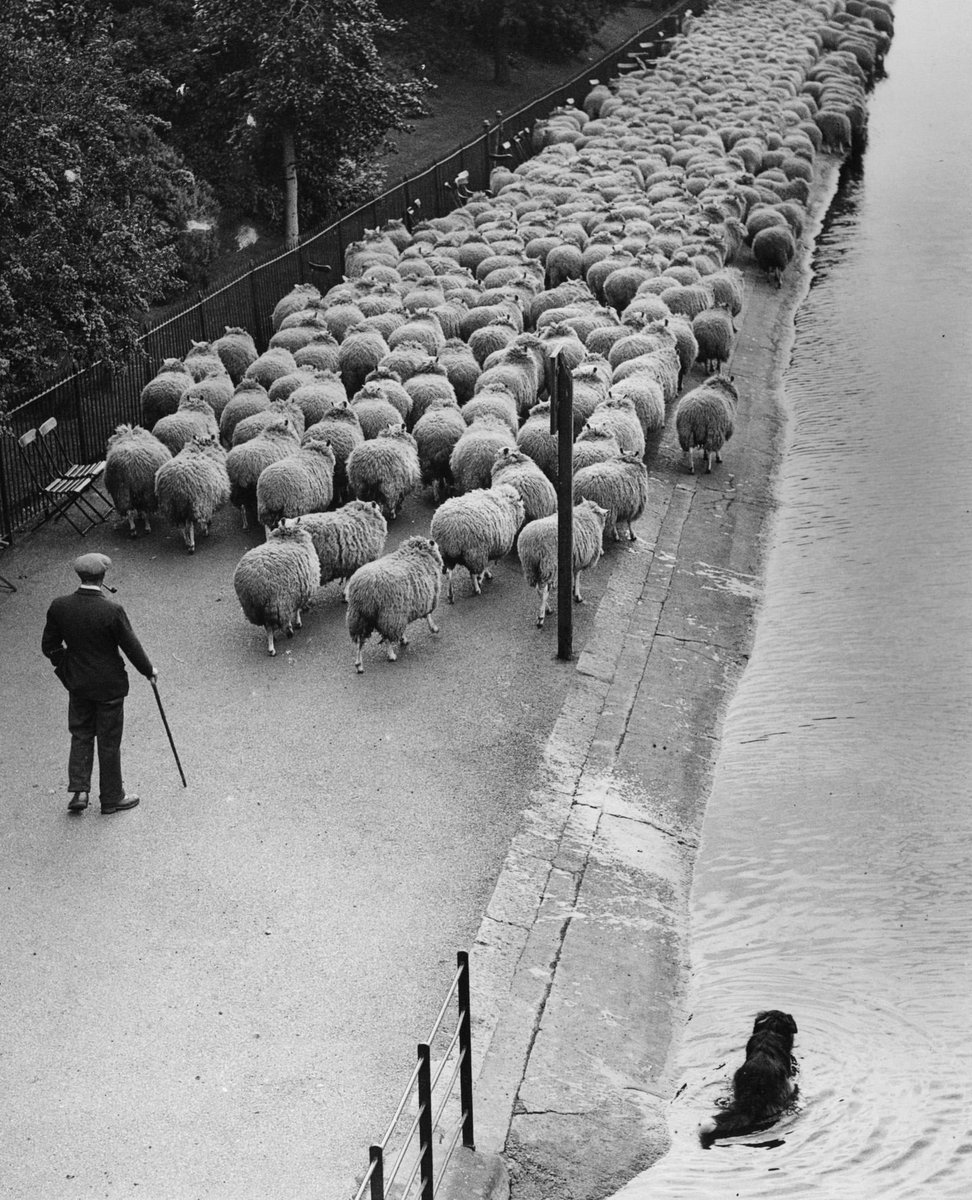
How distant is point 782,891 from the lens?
11875 mm

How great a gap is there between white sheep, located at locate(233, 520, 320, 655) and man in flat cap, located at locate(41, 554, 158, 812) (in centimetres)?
299

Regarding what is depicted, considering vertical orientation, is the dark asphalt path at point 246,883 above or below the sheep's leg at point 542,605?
above

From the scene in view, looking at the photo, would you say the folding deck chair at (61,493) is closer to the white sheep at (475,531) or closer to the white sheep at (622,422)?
the white sheep at (475,531)

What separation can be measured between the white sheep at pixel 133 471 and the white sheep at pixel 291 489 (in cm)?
120

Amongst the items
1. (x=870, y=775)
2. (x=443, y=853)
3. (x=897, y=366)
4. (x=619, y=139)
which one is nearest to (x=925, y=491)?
(x=897, y=366)

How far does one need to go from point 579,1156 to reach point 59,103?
1288 centimetres

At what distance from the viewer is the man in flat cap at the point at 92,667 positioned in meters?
10.9

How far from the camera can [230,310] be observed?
23.6m

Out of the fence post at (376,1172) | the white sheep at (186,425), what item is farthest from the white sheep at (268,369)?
the fence post at (376,1172)

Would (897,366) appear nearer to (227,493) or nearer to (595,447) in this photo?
(595,447)

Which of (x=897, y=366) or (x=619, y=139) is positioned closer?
(x=897, y=366)

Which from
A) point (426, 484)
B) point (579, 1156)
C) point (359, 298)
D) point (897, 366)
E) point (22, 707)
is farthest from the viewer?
point (897, 366)

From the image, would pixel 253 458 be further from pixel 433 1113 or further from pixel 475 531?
pixel 433 1113

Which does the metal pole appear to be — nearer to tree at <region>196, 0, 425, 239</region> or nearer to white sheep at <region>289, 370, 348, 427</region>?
white sheep at <region>289, 370, 348, 427</region>
